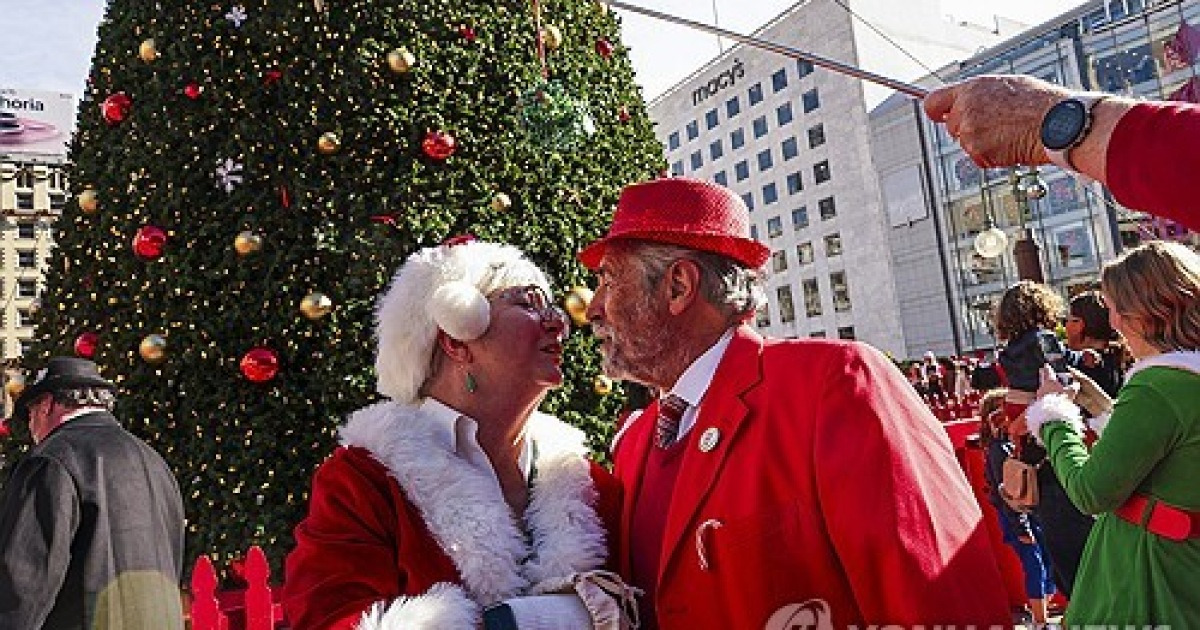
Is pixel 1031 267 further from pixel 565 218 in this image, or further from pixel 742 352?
pixel 742 352

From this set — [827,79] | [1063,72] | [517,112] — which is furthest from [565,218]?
[827,79]

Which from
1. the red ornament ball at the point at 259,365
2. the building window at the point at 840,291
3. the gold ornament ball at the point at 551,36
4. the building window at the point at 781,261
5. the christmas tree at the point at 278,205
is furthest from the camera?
the building window at the point at 781,261

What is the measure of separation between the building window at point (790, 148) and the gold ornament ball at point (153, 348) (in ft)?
175

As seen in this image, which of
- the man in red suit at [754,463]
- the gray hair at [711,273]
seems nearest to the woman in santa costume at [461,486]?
the man in red suit at [754,463]

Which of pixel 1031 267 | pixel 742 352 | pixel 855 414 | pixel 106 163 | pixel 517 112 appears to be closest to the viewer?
pixel 855 414

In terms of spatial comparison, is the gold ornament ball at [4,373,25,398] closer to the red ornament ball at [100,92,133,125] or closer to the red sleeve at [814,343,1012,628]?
the red ornament ball at [100,92,133,125]

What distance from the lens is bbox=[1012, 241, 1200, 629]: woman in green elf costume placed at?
2.23 m

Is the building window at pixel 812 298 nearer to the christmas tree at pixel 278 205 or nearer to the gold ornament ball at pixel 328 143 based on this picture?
the christmas tree at pixel 278 205

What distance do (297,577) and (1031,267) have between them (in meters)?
10.1

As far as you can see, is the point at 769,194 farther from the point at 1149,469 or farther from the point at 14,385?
the point at 1149,469

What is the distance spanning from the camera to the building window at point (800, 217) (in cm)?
5422

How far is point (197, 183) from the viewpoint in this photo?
466 cm

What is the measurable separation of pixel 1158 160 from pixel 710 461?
115 cm

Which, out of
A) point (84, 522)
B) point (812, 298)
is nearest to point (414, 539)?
point (84, 522)
